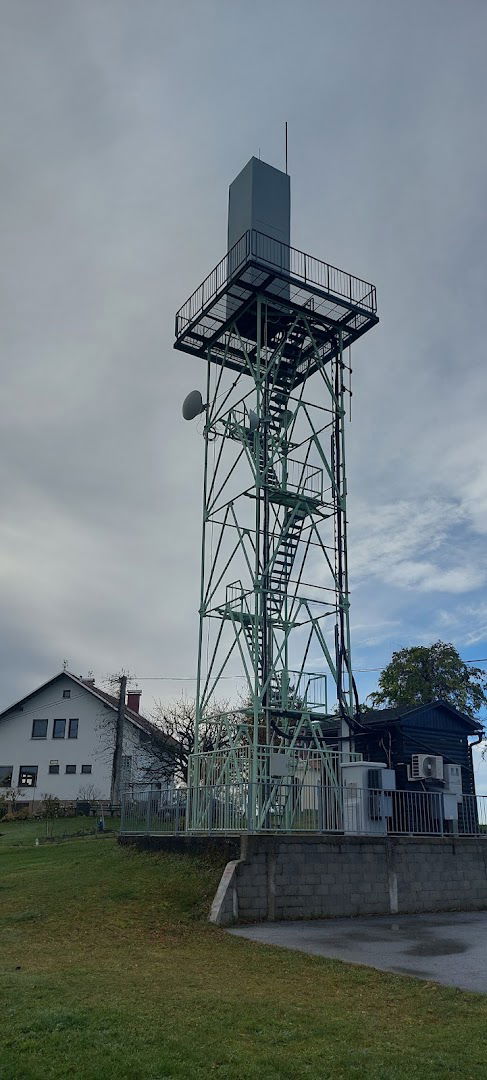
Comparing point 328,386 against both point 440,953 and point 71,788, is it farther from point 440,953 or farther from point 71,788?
point 71,788

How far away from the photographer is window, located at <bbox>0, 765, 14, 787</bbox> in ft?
163

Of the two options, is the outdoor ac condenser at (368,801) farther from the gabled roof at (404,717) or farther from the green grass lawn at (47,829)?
the green grass lawn at (47,829)

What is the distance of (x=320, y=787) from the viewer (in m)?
17.8

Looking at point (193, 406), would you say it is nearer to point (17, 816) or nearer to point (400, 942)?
point (400, 942)

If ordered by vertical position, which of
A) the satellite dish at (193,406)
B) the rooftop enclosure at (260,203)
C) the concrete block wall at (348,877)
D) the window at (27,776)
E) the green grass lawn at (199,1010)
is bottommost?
the green grass lawn at (199,1010)

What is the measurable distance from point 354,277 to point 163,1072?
73.8ft

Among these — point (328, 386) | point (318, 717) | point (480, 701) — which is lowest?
point (318, 717)

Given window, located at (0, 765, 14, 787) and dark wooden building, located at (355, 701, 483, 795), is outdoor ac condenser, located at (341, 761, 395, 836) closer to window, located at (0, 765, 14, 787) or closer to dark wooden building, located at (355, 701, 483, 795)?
dark wooden building, located at (355, 701, 483, 795)

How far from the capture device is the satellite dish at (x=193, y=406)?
25922mm

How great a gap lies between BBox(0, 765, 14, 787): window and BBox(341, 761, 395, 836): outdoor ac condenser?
34.6m

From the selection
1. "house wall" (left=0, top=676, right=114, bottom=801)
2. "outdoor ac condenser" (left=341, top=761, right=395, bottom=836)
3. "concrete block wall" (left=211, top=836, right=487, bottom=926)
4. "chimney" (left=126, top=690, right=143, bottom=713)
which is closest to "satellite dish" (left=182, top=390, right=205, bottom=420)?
"outdoor ac condenser" (left=341, top=761, right=395, bottom=836)

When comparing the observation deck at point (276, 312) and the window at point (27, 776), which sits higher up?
the observation deck at point (276, 312)

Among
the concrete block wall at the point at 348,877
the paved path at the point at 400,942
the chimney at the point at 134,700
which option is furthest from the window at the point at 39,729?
the paved path at the point at 400,942

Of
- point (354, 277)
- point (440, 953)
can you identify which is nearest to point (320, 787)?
point (440, 953)
